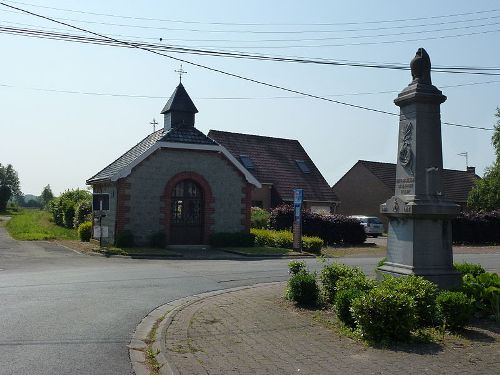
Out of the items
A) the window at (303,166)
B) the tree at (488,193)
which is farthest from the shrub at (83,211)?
the tree at (488,193)

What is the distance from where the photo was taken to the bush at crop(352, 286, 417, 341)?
270 inches

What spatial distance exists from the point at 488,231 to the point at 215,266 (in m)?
24.0

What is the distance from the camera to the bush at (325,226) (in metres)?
29.5

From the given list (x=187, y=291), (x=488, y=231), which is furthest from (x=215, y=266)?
(x=488, y=231)

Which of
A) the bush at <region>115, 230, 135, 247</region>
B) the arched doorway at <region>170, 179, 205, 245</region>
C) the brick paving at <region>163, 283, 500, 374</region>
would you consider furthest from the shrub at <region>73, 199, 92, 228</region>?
the brick paving at <region>163, 283, 500, 374</region>

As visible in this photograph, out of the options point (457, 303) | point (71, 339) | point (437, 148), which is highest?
point (437, 148)

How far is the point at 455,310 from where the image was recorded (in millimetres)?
7328

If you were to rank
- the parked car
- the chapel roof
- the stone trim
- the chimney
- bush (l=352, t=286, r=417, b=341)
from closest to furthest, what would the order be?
bush (l=352, t=286, r=417, b=341) → the stone trim → the chapel roof → the parked car → the chimney

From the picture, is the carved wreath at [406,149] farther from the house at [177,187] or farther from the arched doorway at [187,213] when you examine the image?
the arched doorway at [187,213]

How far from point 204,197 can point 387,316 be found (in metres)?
17.7

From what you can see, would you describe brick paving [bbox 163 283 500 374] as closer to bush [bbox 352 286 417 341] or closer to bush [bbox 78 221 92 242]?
bush [bbox 352 286 417 341]

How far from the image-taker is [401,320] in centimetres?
686

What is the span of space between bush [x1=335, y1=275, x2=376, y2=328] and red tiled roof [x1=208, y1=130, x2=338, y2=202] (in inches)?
1128

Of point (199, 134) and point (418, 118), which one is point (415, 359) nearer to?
point (418, 118)
